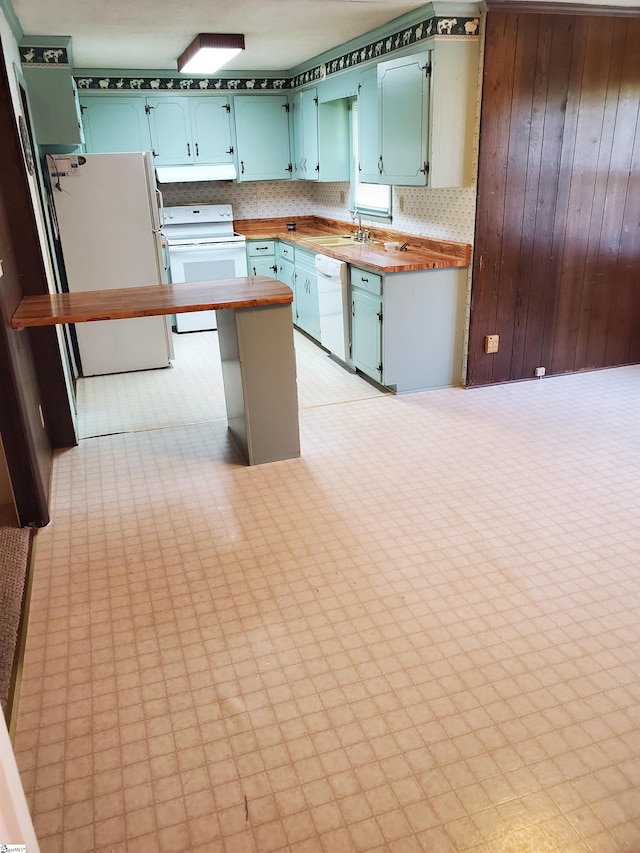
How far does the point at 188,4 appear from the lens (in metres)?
3.64

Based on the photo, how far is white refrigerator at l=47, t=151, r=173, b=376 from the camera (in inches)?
184

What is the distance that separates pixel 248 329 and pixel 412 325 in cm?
146

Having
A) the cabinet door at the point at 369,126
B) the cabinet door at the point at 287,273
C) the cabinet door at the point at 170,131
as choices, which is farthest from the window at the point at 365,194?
the cabinet door at the point at 170,131

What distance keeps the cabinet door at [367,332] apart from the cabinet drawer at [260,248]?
2110mm

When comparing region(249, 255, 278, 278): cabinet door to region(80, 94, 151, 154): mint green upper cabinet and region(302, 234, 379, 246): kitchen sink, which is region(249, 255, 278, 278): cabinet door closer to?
region(302, 234, 379, 246): kitchen sink

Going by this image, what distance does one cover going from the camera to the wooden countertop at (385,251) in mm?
4227

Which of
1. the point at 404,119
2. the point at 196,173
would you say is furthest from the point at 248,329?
the point at 196,173

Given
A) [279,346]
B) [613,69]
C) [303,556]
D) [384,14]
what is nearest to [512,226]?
[613,69]

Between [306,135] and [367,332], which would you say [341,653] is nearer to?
[367,332]

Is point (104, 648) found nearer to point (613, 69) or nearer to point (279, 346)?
point (279, 346)

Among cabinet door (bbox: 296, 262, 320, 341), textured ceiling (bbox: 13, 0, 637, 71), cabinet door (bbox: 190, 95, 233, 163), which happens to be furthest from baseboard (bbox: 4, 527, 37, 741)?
cabinet door (bbox: 190, 95, 233, 163)

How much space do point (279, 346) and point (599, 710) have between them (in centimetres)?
220

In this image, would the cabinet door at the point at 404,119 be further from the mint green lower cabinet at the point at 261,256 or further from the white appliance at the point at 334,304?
the mint green lower cabinet at the point at 261,256

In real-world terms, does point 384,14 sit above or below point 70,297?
above
